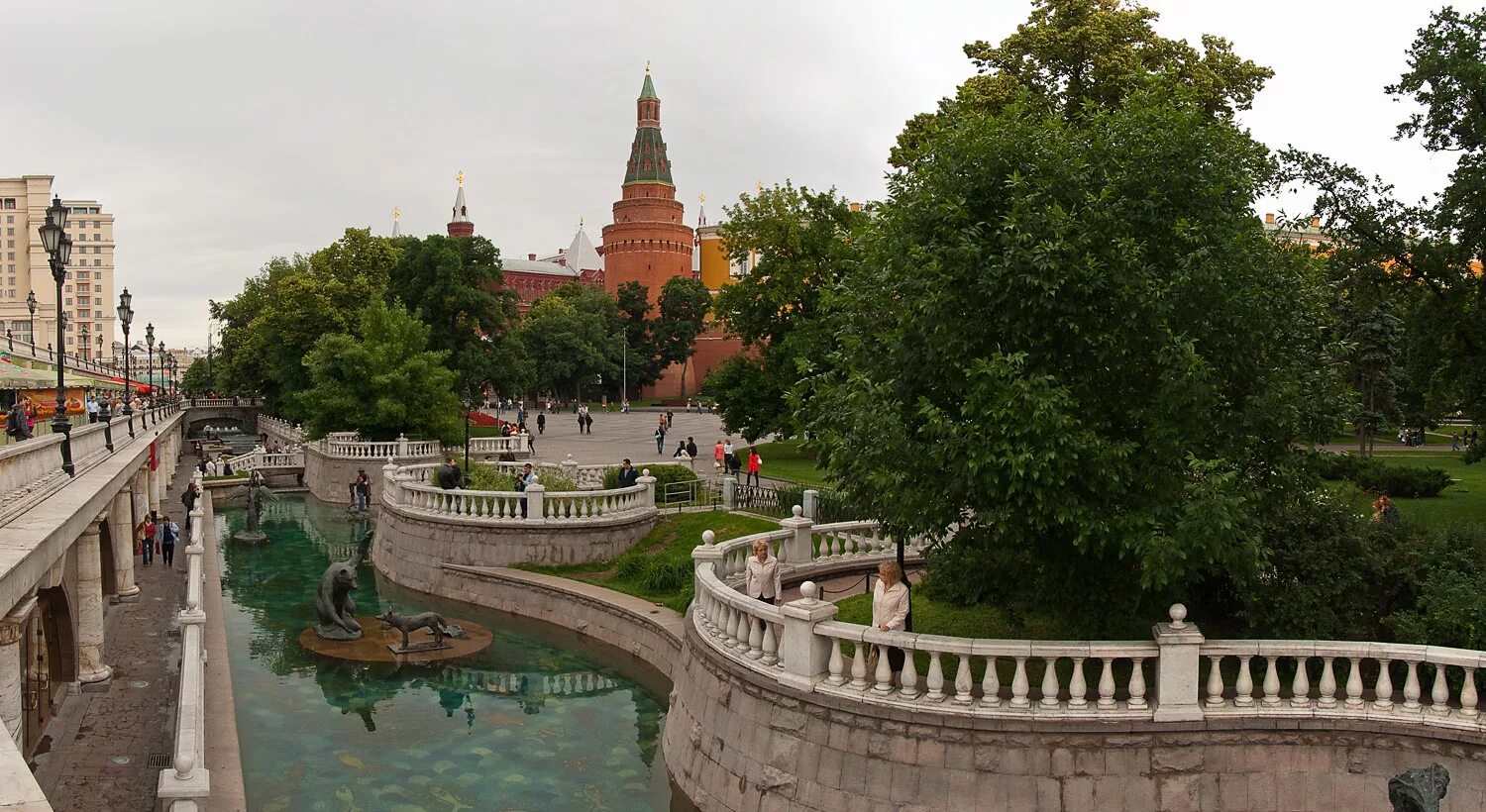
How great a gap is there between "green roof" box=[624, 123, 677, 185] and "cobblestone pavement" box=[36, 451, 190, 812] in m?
92.5

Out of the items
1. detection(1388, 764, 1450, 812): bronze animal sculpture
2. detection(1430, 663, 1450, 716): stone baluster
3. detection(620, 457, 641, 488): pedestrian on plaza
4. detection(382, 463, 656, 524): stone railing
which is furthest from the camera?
detection(620, 457, 641, 488): pedestrian on plaza

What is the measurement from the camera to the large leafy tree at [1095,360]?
9844 millimetres

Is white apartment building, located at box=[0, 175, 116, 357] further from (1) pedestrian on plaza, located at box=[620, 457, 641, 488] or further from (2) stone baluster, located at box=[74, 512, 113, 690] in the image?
(2) stone baluster, located at box=[74, 512, 113, 690]

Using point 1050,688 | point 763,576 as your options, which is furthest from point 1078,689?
point 763,576

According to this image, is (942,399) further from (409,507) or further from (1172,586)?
(409,507)

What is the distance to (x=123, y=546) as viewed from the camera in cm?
2298

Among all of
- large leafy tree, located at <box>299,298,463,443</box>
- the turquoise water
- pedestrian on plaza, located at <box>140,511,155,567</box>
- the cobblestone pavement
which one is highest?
large leafy tree, located at <box>299,298,463,443</box>

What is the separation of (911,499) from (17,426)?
2019 centimetres

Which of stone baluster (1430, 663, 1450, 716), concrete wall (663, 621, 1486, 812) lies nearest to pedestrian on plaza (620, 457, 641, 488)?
concrete wall (663, 621, 1486, 812)

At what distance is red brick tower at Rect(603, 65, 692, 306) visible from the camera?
358ft

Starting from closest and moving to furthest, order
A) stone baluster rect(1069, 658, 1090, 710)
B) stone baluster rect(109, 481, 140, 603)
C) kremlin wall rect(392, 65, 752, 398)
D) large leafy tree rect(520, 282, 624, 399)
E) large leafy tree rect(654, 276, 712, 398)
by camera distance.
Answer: stone baluster rect(1069, 658, 1090, 710) < stone baluster rect(109, 481, 140, 603) < large leafy tree rect(520, 282, 624, 399) < large leafy tree rect(654, 276, 712, 398) < kremlin wall rect(392, 65, 752, 398)

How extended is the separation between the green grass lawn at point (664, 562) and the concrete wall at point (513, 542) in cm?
24

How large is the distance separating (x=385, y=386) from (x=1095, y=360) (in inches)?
1392

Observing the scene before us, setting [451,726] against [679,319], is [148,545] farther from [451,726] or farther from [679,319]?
[679,319]
